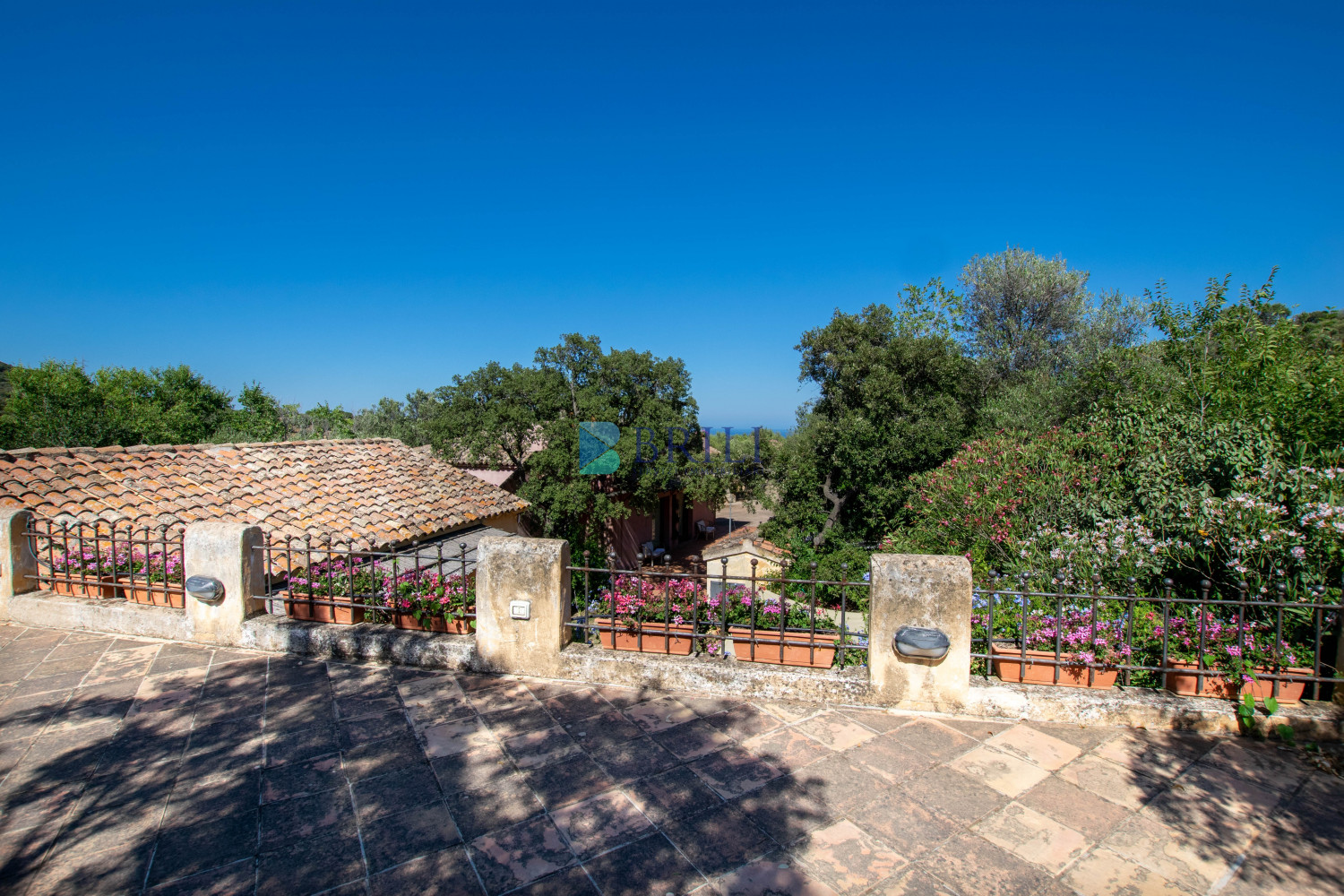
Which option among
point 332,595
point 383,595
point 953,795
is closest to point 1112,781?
point 953,795

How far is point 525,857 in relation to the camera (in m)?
2.68

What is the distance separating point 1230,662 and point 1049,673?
1063 millimetres

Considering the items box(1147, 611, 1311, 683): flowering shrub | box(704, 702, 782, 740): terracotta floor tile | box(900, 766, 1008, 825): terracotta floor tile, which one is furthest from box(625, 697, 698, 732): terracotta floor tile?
box(1147, 611, 1311, 683): flowering shrub

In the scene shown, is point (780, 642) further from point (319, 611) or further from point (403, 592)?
point (319, 611)

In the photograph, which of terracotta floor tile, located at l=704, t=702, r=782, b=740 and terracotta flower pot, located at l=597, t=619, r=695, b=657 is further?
terracotta flower pot, located at l=597, t=619, r=695, b=657

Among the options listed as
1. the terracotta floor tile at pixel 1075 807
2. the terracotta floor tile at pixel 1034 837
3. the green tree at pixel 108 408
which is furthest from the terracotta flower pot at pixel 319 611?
the green tree at pixel 108 408

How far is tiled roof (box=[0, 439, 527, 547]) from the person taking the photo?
9.64m

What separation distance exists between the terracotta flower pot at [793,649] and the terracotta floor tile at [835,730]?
0.47 metres

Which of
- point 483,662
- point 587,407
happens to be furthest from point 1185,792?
point 587,407

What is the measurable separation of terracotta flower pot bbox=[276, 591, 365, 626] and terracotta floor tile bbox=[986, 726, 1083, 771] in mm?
4893

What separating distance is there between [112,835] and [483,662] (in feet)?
6.98

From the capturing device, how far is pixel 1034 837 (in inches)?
111

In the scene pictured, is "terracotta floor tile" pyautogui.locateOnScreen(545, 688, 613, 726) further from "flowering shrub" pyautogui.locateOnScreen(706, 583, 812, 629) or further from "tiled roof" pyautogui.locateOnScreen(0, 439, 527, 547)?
"tiled roof" pyautogui.locateOnScreen(0, 439, 527, 547)

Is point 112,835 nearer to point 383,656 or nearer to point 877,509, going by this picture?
point 383,656
